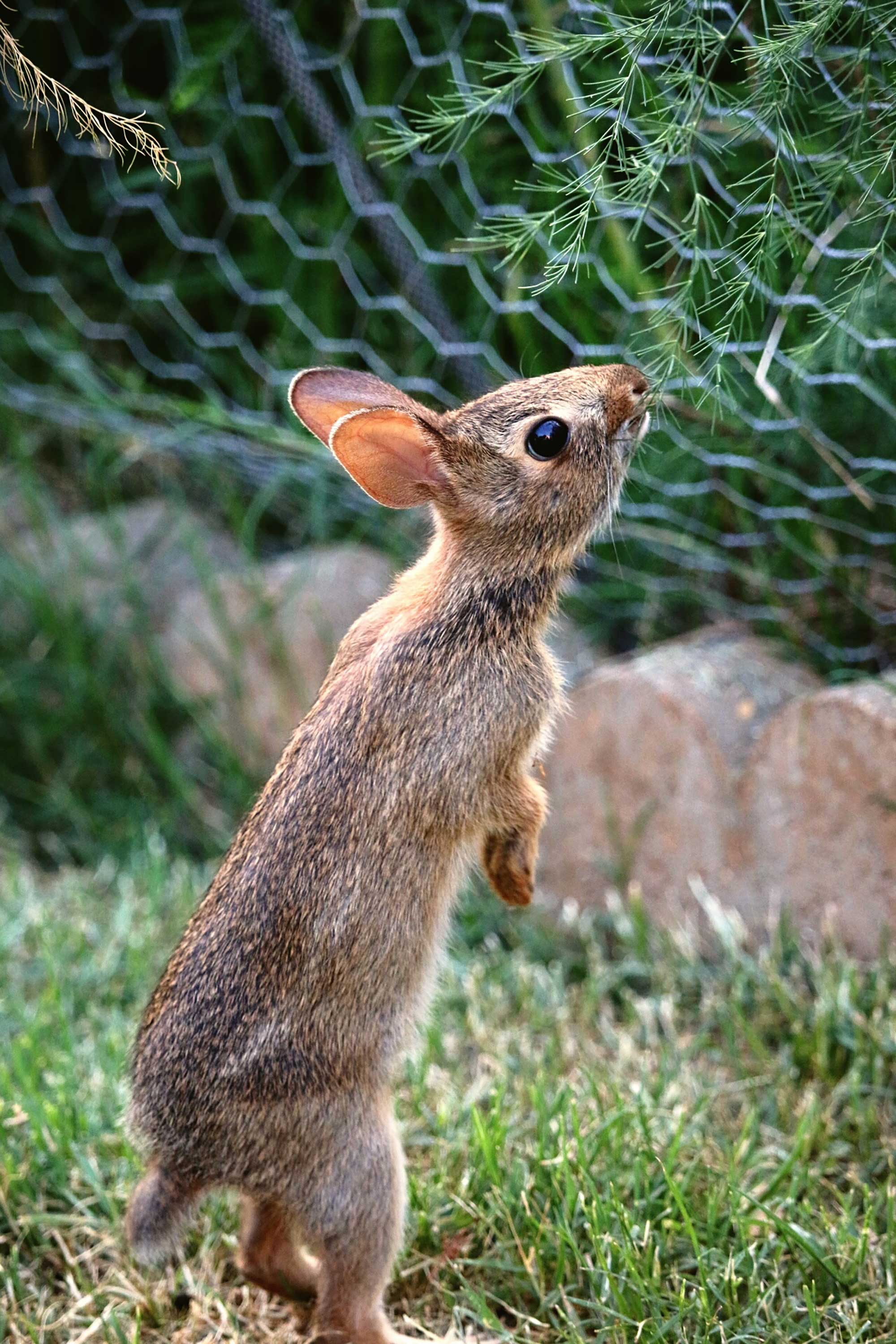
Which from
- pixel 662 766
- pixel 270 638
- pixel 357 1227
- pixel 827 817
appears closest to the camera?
pixel 357 1227

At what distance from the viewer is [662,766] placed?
2.93 meters

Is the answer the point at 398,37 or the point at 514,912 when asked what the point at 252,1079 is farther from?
the point at 398,37

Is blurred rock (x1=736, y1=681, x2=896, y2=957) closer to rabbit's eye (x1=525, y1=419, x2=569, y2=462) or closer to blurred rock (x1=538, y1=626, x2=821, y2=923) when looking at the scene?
blurred rock (x1=538, y1=626, x2=821, y2=923)

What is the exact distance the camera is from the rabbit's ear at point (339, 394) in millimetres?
2043

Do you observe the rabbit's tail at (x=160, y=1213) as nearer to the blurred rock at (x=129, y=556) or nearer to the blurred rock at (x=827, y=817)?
the blurred rock at (x=827, y=817)

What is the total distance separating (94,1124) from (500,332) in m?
2.07

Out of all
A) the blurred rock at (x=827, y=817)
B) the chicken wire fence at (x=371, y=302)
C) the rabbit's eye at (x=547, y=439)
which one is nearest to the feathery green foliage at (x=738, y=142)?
the chicken wire fence at (x=371, y=302)

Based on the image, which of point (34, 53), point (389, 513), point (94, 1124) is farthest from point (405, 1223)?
point (34, 53)

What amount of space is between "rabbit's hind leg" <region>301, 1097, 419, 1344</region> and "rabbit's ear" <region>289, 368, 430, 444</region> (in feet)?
3.07

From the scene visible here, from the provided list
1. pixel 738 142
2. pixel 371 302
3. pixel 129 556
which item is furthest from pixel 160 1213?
pixel 129 556

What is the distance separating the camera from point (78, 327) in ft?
13.8

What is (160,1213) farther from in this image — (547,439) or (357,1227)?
(547,439)

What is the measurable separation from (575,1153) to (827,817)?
861 mm

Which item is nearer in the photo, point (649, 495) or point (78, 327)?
point (649, 495)
